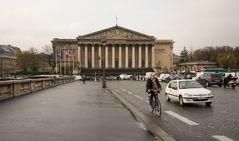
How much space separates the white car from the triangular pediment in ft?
437

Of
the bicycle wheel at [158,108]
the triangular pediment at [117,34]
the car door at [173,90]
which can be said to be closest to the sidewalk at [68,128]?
the bicycle wheel at [158,108]

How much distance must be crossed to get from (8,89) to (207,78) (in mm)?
31442

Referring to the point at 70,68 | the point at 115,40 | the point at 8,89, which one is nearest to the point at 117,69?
the point at 115,40

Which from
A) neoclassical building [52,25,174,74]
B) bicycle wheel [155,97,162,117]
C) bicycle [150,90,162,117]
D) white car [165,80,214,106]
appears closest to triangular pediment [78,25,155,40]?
neoclassical building [52,25,174,74]

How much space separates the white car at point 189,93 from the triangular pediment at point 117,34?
13330cm

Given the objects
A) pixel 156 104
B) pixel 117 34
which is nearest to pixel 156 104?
pixel 156 104

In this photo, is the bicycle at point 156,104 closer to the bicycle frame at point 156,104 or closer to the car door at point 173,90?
the bicycle frame at point 156,104

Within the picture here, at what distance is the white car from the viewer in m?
21.8

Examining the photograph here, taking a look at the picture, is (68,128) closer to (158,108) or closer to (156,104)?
(158,108)

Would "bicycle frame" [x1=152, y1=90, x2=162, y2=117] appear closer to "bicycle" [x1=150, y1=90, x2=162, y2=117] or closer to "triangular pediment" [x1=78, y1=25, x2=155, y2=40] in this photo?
"bicycle" [x1=150, y1=90, x2=162, y2=117]

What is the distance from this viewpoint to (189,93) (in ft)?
71.9

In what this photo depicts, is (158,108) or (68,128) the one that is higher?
(158,108)

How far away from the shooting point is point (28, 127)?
476 inches

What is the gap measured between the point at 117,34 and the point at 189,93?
13688 cm
